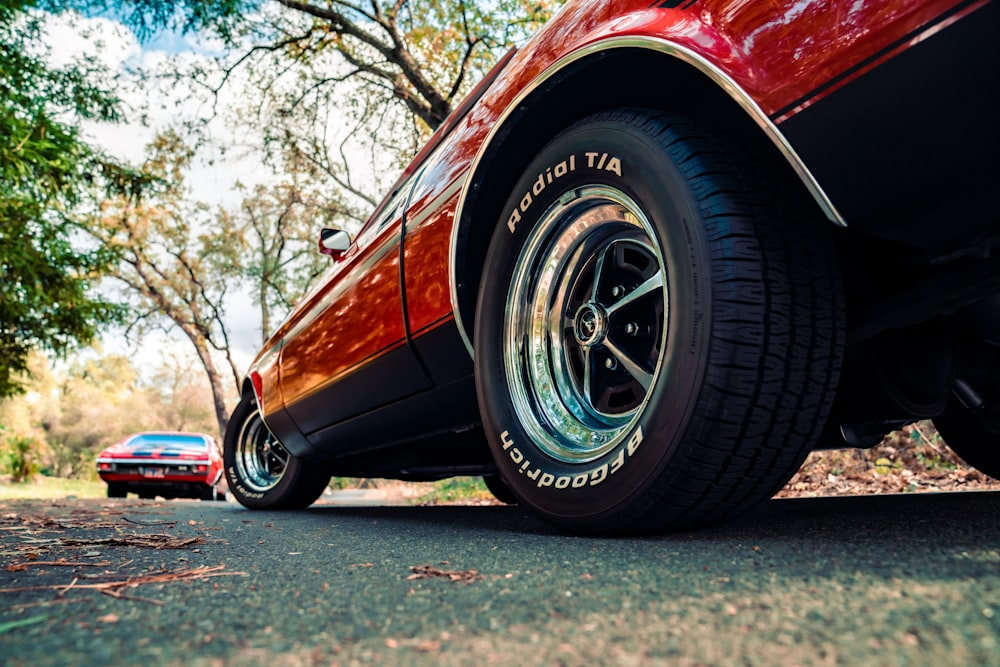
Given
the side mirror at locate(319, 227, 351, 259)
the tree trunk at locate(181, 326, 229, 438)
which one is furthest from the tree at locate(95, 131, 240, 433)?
the side mirror at locate(319, 227, 351, 259)

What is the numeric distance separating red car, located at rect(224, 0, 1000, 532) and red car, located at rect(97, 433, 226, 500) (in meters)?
12.1

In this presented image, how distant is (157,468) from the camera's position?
1295cm

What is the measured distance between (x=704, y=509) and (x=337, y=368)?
1.98 metres

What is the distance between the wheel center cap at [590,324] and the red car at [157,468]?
42.1 ft

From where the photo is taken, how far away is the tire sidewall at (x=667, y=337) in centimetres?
146

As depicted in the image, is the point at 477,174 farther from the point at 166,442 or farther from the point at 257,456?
the point at 166,442

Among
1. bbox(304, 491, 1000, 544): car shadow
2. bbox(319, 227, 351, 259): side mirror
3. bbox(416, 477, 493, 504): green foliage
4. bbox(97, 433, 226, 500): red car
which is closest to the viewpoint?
bbox(304, 491, 1000, 544): car shadow

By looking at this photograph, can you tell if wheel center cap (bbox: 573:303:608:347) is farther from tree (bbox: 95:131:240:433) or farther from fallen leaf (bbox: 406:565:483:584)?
tree (bbox: 95:131:240:433)

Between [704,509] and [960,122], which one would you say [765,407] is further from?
[960,122]

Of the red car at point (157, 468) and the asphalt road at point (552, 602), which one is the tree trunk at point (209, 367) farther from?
the asphalt road at point (552, 602)

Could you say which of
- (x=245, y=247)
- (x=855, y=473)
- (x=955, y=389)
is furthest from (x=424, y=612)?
(x=245, y=247)

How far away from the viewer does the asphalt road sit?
2.65ft

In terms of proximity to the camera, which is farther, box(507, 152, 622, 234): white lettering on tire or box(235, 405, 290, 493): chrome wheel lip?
box(235, 405, 290, 493): chrome wheel lip

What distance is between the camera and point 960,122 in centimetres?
112
